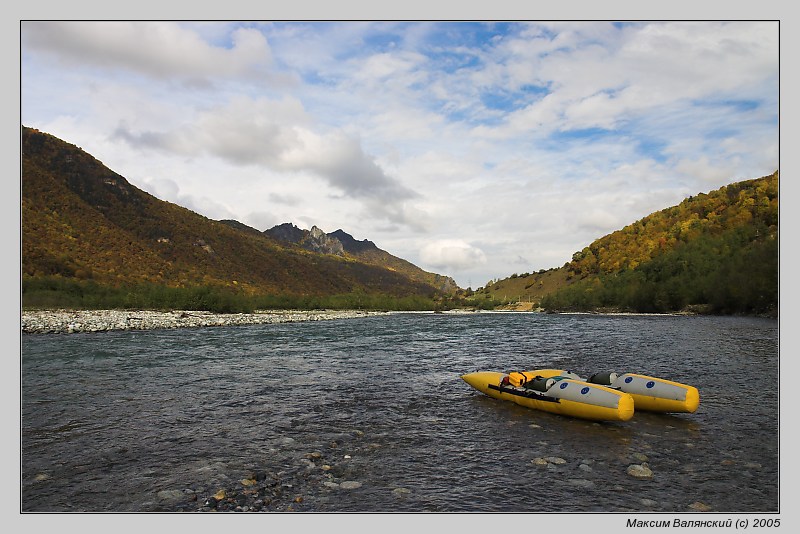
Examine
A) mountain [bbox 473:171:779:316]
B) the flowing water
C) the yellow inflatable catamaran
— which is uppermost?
mountain [bbox 473:171:779:316]

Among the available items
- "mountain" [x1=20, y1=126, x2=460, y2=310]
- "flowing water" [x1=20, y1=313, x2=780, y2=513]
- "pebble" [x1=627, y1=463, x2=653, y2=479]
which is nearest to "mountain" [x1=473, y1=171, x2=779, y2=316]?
"flowing water" [x1=20, y1=313, x2=780, y2=513]

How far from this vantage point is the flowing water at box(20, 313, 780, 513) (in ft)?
29.1

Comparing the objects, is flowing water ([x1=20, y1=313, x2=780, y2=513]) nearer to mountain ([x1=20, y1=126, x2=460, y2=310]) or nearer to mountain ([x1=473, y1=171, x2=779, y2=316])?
mountain ([x1=473, y1=171, x2=779, y2=316])

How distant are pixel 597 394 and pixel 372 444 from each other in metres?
7.14

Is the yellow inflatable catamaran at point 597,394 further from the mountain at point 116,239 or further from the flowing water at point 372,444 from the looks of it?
the mountain at point 116,239

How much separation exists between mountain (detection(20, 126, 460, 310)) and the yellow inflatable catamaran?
7517 centimetres

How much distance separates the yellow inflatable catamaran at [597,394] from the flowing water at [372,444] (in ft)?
1.38

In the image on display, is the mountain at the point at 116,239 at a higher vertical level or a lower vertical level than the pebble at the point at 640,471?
higher

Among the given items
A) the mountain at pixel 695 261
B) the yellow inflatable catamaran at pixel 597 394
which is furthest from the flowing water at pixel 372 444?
the mountain at pixel 695 261

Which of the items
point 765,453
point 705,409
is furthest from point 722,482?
point 705,409

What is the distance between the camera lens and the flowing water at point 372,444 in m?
8.88

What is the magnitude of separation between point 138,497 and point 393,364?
18936mm

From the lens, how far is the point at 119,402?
16766 millimetres

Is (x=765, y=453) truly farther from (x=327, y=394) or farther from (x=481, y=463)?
(x=327, y=394)
